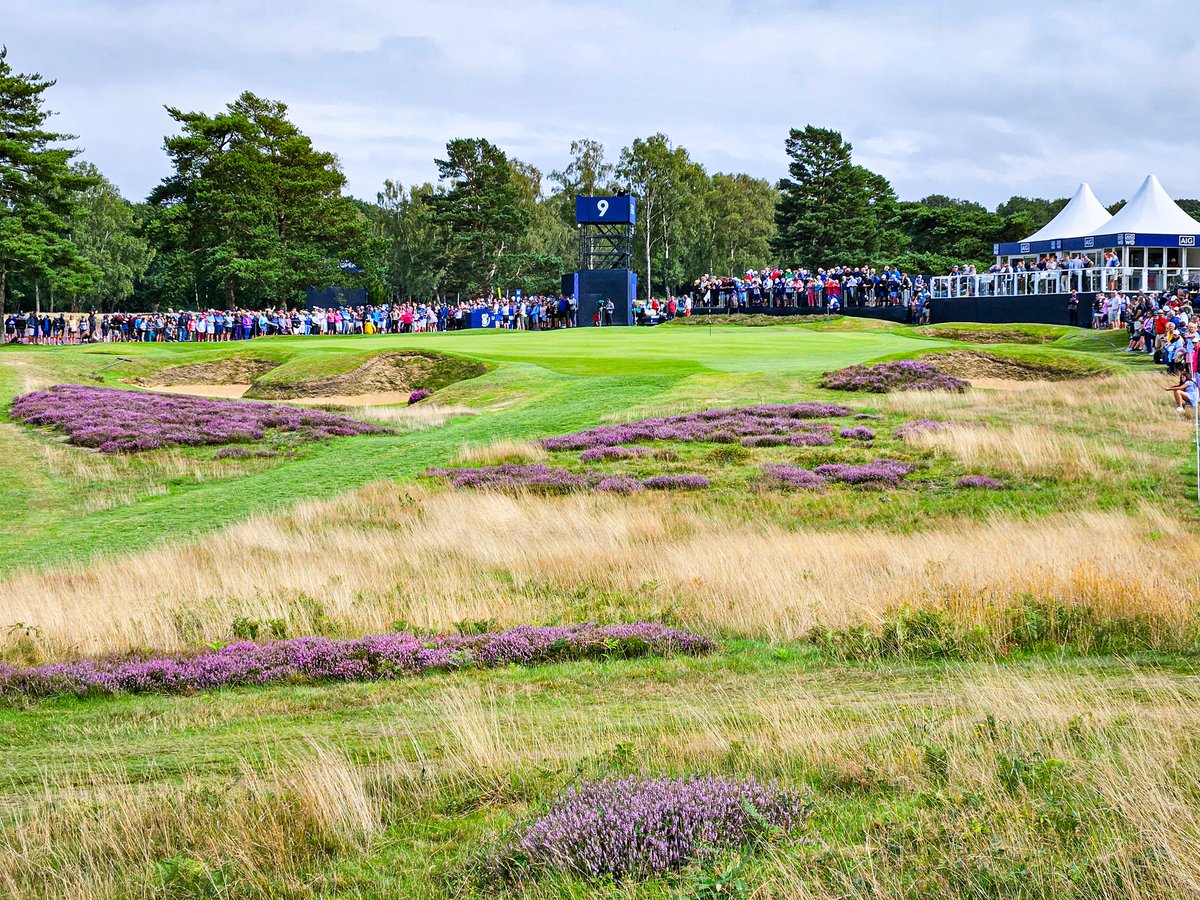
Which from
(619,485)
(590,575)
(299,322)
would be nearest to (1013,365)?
(619,485)

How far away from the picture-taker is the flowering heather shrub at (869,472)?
2026cm

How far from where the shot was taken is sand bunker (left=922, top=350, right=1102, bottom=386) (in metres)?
36.2

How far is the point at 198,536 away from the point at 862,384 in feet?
66.4

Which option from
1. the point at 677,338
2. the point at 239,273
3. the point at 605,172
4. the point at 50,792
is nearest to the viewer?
the point at 50,792

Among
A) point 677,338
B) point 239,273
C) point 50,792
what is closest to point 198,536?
point 50,792

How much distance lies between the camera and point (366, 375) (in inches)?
1750

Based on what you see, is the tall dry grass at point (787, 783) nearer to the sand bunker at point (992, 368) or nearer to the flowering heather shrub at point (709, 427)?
the flowering heather shrub at point (709, 427)

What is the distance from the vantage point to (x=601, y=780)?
640 cm

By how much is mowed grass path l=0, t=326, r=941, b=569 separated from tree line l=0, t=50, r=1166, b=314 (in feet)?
68.3

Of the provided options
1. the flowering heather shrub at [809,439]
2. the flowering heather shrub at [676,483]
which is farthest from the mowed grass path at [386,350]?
the flowering heather shrub at [809,439]

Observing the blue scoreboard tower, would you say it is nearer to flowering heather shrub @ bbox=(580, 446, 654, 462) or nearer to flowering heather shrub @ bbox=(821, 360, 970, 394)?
flowering heather shrub @ bbox=(821, 360, 970, 394)

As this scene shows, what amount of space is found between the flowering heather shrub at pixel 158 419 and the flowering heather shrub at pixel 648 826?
24.3 meters

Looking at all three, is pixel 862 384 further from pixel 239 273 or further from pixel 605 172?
pixel 605 172

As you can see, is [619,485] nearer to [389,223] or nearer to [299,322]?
[299,322]
